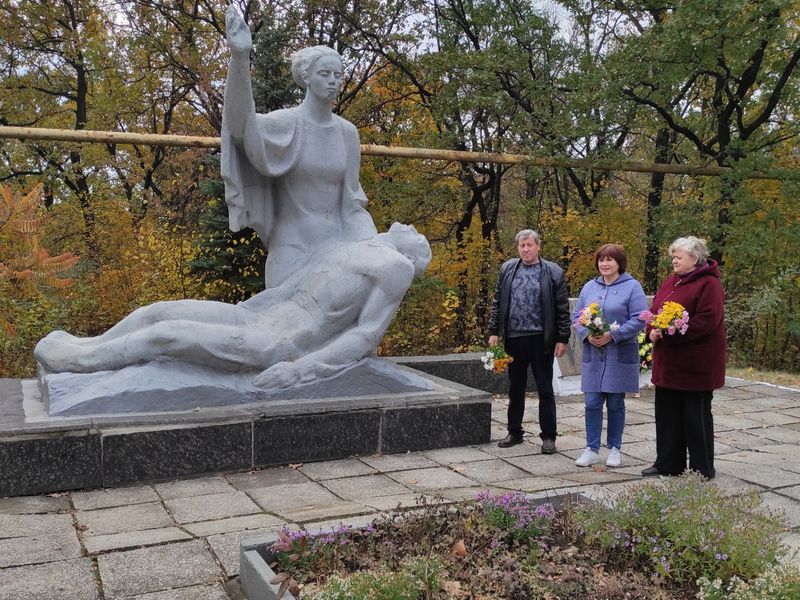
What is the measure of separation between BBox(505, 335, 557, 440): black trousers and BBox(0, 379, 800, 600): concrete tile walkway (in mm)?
245

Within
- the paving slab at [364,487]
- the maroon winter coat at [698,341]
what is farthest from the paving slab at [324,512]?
the maroon winter coat at [698,341]

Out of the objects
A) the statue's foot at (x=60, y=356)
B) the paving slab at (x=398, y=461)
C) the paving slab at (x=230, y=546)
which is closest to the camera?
the paving slab at (x=230, y=546)

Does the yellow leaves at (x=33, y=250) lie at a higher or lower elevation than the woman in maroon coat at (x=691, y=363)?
higher

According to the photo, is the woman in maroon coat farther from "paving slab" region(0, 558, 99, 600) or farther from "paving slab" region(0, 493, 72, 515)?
"paving slab" region(0, 493, 72, 515)

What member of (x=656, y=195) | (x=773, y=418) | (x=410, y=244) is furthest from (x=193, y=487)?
(x=656, y=195)

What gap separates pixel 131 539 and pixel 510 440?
290 centimetres

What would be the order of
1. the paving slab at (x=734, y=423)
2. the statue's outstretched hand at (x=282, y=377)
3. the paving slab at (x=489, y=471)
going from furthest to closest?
the paving slab at (x=734, y=423), the statue's outstretched hand at (x=282, y=377), the paving slab at (x=489, y=471)

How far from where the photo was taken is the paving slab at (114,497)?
4.01 metres

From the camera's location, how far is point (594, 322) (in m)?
4.66

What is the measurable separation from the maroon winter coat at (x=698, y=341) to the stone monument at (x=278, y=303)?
1.86m

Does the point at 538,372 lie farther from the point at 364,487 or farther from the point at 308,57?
the point at 308,57

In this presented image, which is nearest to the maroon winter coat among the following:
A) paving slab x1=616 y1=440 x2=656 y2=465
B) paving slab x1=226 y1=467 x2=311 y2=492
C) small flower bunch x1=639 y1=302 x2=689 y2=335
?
small flower bunch x1=639 y1=302 x2=689 y2=335

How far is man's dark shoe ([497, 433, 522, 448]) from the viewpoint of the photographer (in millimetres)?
5402

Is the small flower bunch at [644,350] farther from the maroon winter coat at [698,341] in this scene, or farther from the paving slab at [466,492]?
the paving slab at [466,492]
